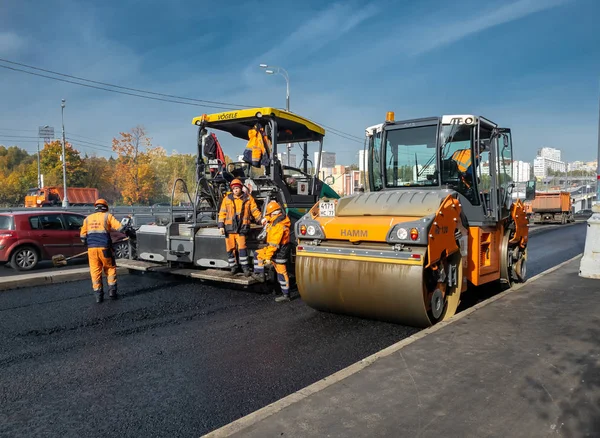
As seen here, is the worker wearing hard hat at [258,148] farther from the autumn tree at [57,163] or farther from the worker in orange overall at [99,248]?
the autumn tree at [57,163]

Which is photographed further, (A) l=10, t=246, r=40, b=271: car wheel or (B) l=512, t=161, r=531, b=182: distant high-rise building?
(A) l=10, t=246, r=40, b=271: car wheel

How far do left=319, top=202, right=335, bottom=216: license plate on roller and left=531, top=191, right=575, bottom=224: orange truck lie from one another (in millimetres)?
28092

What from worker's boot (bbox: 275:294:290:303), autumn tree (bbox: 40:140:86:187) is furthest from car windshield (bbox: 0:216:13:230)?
autumn tree (bbox: 40:140:86:187)

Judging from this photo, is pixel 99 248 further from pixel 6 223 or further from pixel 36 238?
pixel 6 223

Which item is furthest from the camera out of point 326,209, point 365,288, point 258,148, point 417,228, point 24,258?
point 24,258

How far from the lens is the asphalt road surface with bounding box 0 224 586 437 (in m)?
3.51

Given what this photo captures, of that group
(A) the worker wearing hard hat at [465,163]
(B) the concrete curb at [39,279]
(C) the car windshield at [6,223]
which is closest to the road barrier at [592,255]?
(A) the worker wearing hard hat at [465,163]

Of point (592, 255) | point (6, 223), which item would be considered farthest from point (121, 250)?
point (592, 255)

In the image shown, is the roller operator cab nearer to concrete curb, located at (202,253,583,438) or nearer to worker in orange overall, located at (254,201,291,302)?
worker in orange overall, located at (254,201,291,302)

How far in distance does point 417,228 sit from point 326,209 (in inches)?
56.1

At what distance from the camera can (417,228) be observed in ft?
16.2

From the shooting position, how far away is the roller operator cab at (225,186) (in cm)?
779

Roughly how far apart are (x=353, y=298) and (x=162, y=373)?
2154 mm

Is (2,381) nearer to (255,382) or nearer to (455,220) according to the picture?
(255,382)
